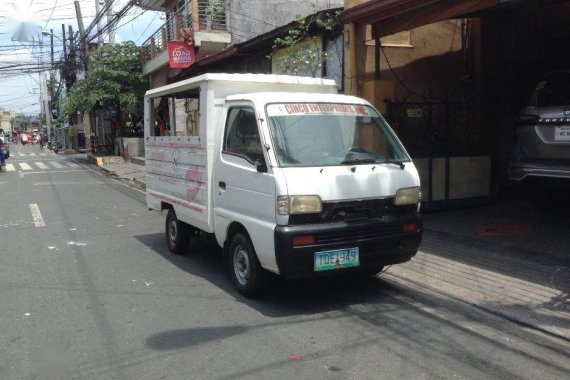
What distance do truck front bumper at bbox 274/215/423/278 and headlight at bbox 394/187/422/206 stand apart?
0.51 feet

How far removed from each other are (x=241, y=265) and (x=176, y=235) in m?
2.21

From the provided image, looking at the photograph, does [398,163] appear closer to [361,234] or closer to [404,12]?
[361,234]

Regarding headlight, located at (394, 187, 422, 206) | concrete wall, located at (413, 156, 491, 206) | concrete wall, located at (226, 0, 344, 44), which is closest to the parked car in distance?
concrete wall, located at (413, 156, 491, 206)

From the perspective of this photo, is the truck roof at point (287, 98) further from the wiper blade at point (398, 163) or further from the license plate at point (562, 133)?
the license plate at point (562, 133)

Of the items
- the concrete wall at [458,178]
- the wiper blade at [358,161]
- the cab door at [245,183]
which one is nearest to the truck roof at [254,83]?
the cab door at [245,183]

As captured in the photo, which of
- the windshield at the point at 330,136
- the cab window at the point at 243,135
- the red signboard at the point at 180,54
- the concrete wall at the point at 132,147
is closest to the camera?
the windshield at the point at 330,136

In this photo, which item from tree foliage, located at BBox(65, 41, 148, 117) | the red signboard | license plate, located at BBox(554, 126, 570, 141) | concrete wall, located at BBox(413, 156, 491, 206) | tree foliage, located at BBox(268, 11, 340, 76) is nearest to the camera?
license plate, located at BBox(554, 126, 570, 141)

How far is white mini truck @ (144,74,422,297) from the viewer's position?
4.89m

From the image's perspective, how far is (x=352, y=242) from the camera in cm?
504

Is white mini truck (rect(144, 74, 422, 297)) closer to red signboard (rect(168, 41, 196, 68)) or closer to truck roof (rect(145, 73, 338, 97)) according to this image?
truck roof (rect(145, 73, 338, 97))

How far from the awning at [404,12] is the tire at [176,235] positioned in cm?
451

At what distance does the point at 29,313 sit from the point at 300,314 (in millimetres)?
2654

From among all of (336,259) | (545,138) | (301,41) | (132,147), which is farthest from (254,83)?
(132,147)

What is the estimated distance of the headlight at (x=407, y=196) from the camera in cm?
533
